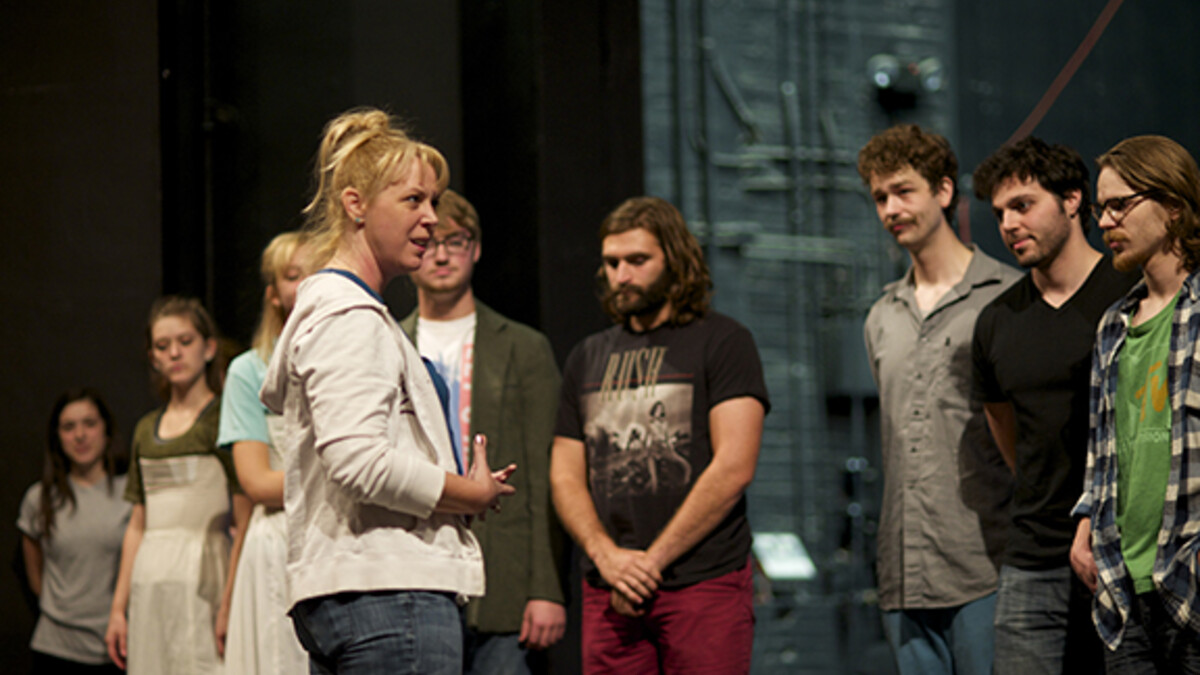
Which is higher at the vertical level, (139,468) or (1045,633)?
(139,468)

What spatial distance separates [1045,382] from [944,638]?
74cm

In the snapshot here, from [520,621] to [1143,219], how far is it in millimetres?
1873

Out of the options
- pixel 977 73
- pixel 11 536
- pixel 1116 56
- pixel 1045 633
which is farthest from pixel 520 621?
pixel 1116 56

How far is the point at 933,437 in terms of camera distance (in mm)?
3098

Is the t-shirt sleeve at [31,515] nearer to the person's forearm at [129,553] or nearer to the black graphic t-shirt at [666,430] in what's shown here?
the person's forearm at [129,553]

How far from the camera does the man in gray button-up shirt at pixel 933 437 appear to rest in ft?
9.86

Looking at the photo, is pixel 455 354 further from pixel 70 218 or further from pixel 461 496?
pixel 70 218

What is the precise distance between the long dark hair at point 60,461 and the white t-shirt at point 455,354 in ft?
5.31

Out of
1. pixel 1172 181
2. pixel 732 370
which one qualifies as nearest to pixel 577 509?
pixel 732 370

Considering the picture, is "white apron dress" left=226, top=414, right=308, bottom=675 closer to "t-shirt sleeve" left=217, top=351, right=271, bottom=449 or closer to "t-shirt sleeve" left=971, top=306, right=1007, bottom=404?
"t-shirt sleeve" left=217, top=351, right=271, bottom=449

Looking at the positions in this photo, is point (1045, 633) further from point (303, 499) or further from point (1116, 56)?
point (1116, 56)

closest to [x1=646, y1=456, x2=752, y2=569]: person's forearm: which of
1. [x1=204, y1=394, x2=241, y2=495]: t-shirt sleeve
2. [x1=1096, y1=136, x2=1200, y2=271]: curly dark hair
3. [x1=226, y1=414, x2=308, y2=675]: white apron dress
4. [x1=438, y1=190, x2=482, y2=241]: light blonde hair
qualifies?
[x1=226, y1=414, x2=308, y2=675]: white apron dress

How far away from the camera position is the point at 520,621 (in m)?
3.29

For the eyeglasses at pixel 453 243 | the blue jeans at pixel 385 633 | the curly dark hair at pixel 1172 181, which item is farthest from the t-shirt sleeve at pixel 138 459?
the curly dark hair at pixel 1172 181
